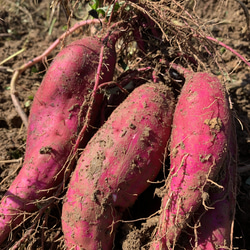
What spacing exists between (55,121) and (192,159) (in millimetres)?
636

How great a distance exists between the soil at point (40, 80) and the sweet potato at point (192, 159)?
0.34 feet

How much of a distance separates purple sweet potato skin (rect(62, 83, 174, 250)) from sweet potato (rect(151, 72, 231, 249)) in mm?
95

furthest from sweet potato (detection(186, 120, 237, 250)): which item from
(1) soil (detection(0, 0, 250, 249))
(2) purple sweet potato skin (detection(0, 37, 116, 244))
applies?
(2) purple sweet potato skin (detection(0, 37, 116, 244))

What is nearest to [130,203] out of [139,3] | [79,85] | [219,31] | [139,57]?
[79,85]

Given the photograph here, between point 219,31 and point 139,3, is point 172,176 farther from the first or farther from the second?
point 219,31

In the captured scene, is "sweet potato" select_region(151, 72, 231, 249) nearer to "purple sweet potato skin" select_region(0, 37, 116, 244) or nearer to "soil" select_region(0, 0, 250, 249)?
"soil" select_region(0, 0, 250, 249)

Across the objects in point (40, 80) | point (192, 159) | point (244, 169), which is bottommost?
point (244, 169)

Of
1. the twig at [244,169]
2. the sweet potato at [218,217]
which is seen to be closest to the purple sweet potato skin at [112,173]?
the sweet potato at [218,217]

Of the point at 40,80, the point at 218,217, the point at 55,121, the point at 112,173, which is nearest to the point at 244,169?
the point at 218,217

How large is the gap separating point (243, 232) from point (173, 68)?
827mm

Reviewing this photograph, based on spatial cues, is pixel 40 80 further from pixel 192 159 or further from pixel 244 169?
pixel 244 169

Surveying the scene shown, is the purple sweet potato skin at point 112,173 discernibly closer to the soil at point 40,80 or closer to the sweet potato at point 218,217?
the soil at point 40,80

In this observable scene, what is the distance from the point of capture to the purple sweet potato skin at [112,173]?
1.12 meters

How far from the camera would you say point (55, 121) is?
1358 millimetres
